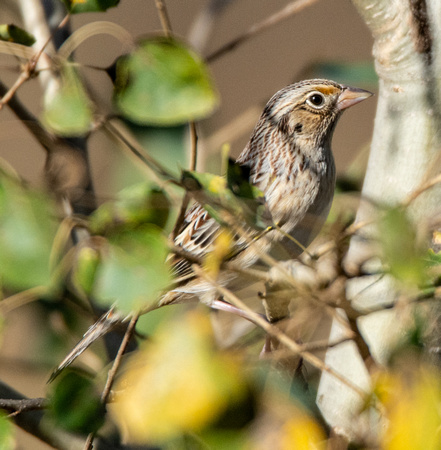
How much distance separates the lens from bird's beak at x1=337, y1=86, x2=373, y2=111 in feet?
6.87

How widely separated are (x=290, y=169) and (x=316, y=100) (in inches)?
11.2

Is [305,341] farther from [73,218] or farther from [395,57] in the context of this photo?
[395,57]

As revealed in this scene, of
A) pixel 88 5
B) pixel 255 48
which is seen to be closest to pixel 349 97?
pixel 88 5

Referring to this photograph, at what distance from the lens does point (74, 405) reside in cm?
92

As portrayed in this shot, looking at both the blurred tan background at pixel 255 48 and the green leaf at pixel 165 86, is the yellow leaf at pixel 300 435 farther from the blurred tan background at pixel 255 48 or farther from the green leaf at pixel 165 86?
the blurred tan background at pixel 255 48

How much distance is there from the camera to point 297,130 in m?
2.23

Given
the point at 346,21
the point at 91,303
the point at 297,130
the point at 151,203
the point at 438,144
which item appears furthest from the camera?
the point at 346,21

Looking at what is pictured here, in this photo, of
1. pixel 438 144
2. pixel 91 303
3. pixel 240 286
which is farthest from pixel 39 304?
pixel 438 144

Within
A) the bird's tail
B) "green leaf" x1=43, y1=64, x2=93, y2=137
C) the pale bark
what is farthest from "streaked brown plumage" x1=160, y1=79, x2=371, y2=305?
"green leaf" x1=43, y1=64, x2=93, y2=137

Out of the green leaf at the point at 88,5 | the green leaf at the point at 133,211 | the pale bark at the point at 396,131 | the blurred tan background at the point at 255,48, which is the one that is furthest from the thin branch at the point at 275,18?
the blurred tan background at the point at 255,48

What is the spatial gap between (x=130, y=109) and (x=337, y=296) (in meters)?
0.40

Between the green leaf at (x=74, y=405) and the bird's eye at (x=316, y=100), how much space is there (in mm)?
1503

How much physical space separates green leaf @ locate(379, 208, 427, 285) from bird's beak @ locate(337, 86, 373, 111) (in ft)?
4.74

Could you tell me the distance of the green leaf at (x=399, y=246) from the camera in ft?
2.29
